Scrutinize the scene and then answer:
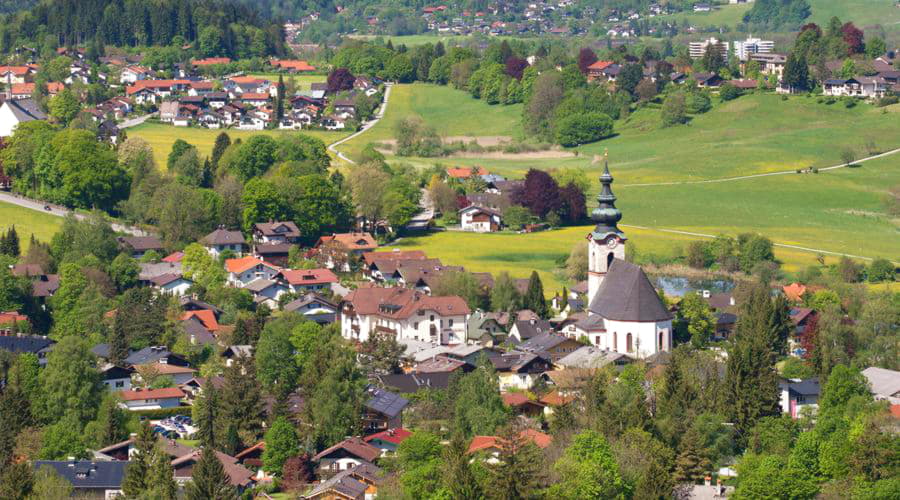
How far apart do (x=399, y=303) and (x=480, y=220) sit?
23334 millimetres

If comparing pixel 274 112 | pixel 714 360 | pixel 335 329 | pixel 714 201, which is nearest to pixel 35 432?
pixel 335 329

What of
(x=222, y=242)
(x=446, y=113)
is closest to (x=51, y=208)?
(x=222, y=242)

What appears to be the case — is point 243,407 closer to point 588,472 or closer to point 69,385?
point 69,385

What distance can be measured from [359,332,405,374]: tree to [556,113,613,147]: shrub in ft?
190

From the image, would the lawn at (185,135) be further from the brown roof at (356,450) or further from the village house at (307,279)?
the brown roof at (356,450)

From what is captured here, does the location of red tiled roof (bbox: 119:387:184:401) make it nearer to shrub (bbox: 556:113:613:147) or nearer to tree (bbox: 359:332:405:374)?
tree (bbox: 359:332:405:374)

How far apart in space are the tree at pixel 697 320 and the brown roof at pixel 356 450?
56.6ft

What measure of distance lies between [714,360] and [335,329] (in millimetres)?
13891

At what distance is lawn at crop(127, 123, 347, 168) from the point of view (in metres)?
105

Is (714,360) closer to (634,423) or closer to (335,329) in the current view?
(634,423)

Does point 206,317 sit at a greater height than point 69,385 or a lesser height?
lesser

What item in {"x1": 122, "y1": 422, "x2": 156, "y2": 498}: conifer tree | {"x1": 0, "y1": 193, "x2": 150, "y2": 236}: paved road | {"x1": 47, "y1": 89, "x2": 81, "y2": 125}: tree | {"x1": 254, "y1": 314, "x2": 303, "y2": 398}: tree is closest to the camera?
{"x1": 122, "y1": 422, "x2": 156, "y2": 498}: conifer tree

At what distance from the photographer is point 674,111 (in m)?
121

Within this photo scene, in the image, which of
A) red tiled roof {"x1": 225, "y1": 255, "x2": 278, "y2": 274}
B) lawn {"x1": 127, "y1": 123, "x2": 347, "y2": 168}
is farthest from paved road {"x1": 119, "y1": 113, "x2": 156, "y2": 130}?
red tiled roof {"x1": 225, "y1": 255, "x2": 278, "y2": 274}
